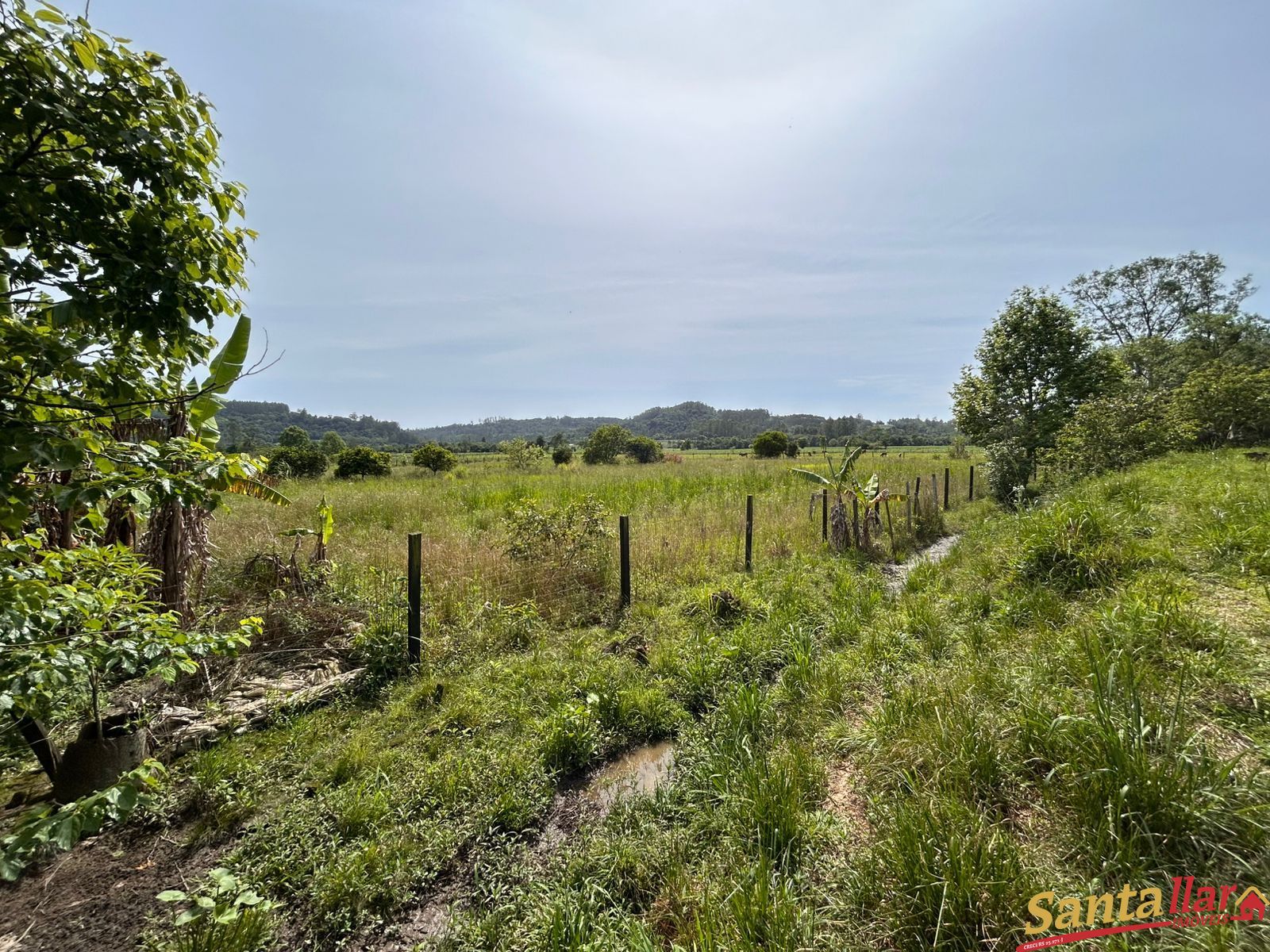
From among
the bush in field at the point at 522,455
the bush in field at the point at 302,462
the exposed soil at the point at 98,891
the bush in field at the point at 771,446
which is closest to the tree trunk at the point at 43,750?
the exposed soil at the point at 98,891

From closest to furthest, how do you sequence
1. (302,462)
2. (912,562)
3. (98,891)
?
(98,891), (912,562), (302,462)

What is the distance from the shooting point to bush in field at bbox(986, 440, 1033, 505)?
51.0 feet

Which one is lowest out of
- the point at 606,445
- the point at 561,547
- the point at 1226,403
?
the point at 561,547

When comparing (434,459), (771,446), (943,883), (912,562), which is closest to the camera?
(943,883)

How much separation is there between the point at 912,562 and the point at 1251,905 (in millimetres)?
8562

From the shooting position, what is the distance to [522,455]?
92.4 feet

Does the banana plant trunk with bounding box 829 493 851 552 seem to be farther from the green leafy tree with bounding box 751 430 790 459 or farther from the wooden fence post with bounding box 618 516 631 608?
the green leafy tree with bounding box 751 430 790 459

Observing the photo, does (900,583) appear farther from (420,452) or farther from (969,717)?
(420,452)

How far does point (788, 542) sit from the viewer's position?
9656 millimetres

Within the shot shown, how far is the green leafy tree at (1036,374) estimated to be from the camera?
52.1 ft

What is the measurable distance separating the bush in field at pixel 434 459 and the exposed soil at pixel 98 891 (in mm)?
25394

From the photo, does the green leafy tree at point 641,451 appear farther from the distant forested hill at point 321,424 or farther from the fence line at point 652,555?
the distant forested hill at point 321,424

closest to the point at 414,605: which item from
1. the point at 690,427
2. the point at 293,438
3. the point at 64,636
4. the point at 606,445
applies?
the point at 64,636

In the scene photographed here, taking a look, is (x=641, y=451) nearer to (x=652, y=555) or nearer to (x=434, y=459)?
(x=434, y=459)
